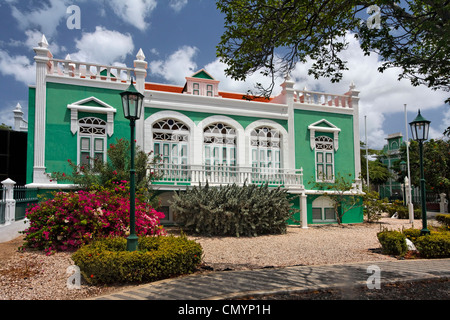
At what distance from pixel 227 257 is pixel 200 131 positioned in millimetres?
7529

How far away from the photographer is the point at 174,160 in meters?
13.9

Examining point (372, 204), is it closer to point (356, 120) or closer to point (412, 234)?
point (356, 120)

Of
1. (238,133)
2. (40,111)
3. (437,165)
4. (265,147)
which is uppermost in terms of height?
(40,111)

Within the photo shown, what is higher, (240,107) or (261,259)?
(240,107)

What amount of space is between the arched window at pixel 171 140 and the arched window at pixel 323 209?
6670 millimetres

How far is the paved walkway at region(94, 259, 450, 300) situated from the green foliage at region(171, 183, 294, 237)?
422 centimetres

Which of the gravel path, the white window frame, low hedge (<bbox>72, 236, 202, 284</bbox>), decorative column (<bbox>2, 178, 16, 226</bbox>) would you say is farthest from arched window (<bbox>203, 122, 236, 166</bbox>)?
low hedge (<bbox>72, 236, 202, 284</bbox>)

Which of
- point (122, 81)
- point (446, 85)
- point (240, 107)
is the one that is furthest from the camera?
point (240, 107)

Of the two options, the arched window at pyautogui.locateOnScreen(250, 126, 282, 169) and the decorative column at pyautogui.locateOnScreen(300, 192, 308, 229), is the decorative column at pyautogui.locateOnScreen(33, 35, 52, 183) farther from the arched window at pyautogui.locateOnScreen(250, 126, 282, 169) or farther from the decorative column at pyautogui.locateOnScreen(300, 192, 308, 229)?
the decorative column at pyautogui.locateOnScreen(300, 192, 308, 229)

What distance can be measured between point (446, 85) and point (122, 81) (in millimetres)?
11432

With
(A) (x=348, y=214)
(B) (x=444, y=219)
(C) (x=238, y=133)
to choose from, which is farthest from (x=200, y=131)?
(B) (x=444, y=219)

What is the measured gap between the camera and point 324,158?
16188 millimetres
